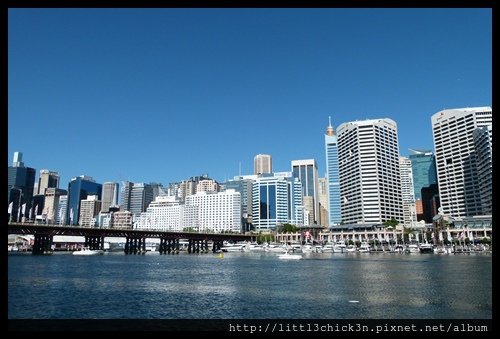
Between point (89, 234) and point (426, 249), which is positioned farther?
point (89, 234)

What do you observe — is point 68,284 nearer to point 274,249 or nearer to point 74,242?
point 274,249

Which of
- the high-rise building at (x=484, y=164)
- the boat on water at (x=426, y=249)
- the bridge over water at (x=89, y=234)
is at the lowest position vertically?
the boat on water at (x=426, y=249)

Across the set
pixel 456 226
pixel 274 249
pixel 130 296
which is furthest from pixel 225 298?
pixel 456 226

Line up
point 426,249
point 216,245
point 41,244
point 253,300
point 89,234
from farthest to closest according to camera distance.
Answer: point 216,245 → point 89,234 → point 41,244 → point 426,249 → point 253,300

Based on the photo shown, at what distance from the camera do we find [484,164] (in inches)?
6777

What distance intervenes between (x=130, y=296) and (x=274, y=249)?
482 ft

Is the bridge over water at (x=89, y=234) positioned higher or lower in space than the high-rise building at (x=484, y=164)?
lower

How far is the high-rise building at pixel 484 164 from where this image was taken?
6619 inches

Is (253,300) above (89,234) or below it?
below

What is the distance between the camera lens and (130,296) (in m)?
31.9

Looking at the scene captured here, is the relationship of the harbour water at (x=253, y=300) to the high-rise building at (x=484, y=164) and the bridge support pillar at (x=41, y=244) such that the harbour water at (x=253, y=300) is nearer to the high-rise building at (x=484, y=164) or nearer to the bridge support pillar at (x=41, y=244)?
the bridge support pillar at (x=41, y=244)

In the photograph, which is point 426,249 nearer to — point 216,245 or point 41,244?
point 216,245

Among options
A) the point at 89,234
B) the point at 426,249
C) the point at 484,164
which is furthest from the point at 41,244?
the point at 484,164

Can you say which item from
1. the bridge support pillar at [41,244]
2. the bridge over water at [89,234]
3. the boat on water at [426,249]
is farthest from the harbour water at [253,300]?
the bridge support pillar at [41,244]
